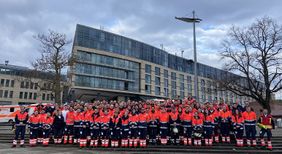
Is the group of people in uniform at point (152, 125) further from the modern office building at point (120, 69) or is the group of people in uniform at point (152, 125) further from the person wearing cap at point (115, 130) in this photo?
the modern office building at point (120, 69)

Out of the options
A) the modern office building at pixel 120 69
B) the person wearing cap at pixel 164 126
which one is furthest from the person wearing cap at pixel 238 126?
the modern office building at pixel 120 69

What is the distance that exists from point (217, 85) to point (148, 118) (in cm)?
2500

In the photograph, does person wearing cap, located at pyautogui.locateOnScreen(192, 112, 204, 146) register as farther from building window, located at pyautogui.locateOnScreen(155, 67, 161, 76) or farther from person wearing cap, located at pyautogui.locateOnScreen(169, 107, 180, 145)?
building window, located at pyautogui.locateOnScreen(155, 67, 161, 76)

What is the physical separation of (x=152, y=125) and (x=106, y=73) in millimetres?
50787

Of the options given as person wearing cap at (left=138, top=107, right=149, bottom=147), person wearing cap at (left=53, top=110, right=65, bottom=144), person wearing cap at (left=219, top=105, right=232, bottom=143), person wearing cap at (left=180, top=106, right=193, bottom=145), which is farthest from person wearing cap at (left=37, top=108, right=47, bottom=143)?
Answer: person wearing cap at (left=219, top=105, right=232, bottom=143)

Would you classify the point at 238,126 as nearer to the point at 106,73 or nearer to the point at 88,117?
the point at 88,117

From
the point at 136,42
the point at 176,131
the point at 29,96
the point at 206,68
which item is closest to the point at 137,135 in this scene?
the point at 176,131

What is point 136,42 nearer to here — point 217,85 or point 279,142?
point 217,85

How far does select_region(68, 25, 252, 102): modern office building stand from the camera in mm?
58975

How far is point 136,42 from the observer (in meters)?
75.2

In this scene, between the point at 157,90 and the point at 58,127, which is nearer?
the point at 58,127

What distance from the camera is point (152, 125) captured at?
14.3 meters

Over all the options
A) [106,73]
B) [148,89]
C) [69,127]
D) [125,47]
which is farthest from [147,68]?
[69,127]

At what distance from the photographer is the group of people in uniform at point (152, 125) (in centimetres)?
1366
